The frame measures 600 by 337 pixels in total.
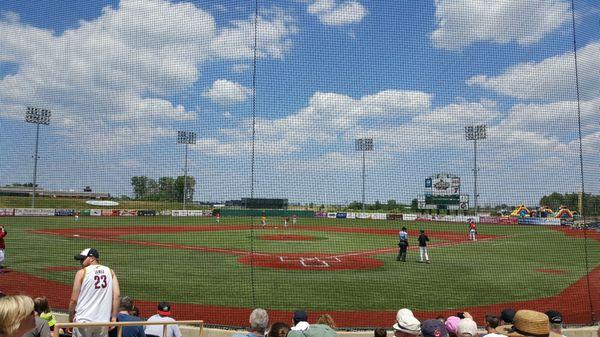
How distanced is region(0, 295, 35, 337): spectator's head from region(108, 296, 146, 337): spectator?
2064 millimetres

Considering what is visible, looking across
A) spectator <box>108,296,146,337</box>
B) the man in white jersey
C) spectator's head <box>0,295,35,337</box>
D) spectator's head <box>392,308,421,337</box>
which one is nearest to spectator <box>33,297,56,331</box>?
the man in white jersey

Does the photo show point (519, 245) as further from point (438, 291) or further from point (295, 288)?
point (295, 288)

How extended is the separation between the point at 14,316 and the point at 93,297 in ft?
7.74

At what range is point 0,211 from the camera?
4291 centimetres

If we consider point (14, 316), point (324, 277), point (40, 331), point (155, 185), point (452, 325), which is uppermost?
point (155, 185)

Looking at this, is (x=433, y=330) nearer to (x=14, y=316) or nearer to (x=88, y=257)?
(x=14, y=316)

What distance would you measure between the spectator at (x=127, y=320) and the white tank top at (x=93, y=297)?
0.88ft

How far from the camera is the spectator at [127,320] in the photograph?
4.53 meters

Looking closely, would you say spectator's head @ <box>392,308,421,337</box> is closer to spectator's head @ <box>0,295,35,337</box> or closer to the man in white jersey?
spectator's head @ <box>0,295,35,337</box>

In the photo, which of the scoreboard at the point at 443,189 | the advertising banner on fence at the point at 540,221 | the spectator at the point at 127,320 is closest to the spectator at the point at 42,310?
the spectator at the point at 127,320

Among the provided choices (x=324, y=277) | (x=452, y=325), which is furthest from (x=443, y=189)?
(x=452, y=325)

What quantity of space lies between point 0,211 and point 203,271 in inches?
1580

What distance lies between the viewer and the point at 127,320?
494 centimetres

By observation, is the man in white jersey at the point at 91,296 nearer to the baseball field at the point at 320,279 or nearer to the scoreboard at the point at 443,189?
the baseball field at the point at 320,279
